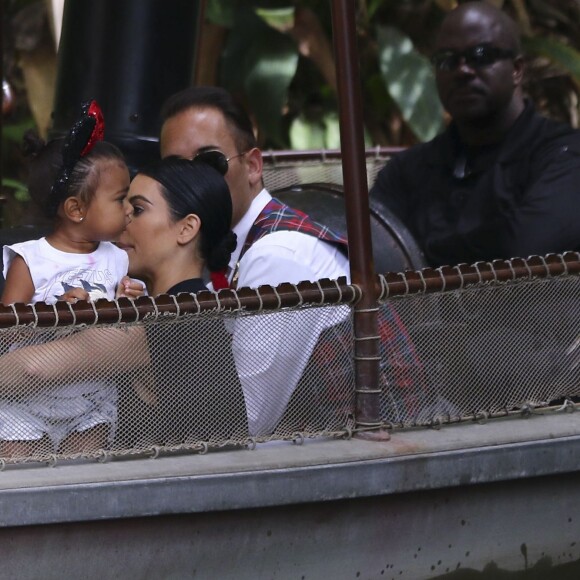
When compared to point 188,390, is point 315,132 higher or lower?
higher

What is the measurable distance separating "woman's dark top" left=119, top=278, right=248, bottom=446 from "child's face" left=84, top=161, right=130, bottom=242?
515 mm

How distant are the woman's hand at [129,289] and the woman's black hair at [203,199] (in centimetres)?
16

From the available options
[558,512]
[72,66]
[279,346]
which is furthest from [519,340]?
[72,66]

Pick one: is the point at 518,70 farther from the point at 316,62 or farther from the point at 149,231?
the point at 316,62

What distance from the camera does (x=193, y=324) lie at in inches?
95.2

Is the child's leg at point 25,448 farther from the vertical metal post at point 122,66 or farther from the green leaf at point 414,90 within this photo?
the green leaf at point 414,90

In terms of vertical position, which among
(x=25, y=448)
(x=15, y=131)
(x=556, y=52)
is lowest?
(x=25, y=448)

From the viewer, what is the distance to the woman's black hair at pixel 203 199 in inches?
110

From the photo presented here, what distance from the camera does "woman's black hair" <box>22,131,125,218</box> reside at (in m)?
2.89

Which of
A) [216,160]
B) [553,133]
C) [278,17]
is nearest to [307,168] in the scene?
[553,133]

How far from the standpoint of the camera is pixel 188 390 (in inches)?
95.3

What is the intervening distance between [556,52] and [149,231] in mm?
4196

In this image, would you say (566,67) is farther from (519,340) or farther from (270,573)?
(270,573)

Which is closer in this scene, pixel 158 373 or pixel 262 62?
pixel 158 373
